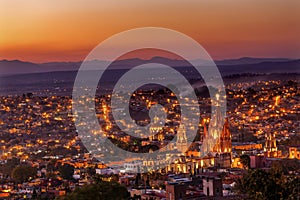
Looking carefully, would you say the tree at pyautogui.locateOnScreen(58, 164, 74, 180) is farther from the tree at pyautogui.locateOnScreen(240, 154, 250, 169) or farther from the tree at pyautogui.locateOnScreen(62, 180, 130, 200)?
the tree at pyautogui.locateOnScreen(62, 180, 130, 200)

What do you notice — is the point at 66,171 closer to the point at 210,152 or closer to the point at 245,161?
the point at 245,161

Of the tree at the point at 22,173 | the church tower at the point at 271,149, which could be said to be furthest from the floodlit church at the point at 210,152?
the tree at the point at 22,173

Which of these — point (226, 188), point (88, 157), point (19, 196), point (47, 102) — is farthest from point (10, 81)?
point (226, 188)

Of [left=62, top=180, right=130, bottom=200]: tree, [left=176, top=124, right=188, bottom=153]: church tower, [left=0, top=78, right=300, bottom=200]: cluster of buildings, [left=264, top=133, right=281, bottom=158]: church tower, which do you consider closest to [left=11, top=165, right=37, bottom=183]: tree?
[left=0, top=78, right=300, bottom=200]: cluster of buildings

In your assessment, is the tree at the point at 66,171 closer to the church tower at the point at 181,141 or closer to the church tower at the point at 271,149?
the church tower at the point at 181,141

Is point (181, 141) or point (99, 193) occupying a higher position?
point (99, 193)

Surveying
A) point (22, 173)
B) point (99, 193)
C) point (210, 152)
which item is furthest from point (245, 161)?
point (99, 193)
